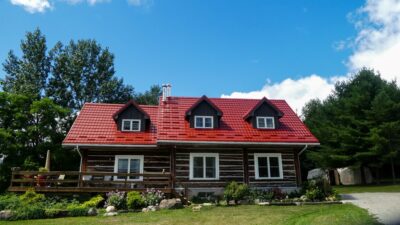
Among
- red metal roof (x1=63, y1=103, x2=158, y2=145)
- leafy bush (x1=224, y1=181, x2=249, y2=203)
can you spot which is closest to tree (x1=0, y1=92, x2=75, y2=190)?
red metal roof (x1=63, y1=103, x2=158, y2=145)

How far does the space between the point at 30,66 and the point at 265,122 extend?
91.5 ft

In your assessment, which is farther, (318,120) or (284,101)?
(318,120)

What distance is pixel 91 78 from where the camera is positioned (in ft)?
133

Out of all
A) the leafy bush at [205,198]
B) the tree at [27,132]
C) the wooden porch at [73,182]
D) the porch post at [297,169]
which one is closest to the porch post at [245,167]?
the leafy bush at [205,198]

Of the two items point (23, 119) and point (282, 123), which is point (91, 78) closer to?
point (23, 119)

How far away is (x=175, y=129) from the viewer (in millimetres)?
21109

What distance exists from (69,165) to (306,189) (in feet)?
65.1

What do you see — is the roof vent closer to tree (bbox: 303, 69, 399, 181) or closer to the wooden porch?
the wooden porch

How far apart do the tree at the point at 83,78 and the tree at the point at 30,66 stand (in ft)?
3.09

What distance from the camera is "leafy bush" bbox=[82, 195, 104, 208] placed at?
15781mm

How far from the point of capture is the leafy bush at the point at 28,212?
13234 millimetres

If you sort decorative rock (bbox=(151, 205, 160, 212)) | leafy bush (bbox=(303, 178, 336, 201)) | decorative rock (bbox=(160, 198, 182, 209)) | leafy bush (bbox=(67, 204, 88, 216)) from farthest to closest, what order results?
leafy bush (bbox=(303, 178, 336, 201)) → decorative rock (bbox=(160, 198, 182, 209)) → decorative rock (bbox=(151, 205, 160, 212)) → leafy bush (bbox=(67, 204, 88, 216))

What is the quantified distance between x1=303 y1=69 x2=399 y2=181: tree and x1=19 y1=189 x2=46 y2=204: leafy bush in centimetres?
2442

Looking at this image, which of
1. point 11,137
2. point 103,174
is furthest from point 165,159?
point 11,137
